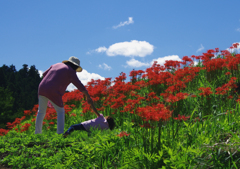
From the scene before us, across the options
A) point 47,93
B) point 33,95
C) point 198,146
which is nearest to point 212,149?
point 198,146

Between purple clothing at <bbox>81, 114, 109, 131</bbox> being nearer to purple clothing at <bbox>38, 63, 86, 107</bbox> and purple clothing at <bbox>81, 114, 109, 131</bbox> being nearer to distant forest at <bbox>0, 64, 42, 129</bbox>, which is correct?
purple clothing at <bbox>38, 63, 86, 107</bbox>

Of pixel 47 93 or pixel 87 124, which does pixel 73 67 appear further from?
pixel 87 124

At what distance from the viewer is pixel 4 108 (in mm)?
19938

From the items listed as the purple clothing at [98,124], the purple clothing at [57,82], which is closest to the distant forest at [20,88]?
the purple clothing at [57,82]

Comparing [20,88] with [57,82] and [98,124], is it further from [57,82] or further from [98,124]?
[98,124]

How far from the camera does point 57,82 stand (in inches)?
217

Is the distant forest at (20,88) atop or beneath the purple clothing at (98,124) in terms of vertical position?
atop

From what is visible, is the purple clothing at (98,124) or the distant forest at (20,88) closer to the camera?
the purple clothing at (98,124)

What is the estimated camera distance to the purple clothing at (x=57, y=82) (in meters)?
5.48

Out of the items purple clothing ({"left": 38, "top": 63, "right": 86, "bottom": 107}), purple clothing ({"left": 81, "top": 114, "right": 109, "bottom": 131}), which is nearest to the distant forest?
purple clothing ({"left": 38, "top": 63, "right": 86, "bottom": 107})

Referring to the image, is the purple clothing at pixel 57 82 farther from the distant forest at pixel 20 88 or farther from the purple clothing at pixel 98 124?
the distant forest at pixel 20 88

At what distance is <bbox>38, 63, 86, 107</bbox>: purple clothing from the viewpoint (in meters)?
5.48

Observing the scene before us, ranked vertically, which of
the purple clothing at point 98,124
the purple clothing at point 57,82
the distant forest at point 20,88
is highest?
the distant forest at point 20,88

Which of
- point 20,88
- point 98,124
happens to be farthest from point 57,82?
point 20,88
